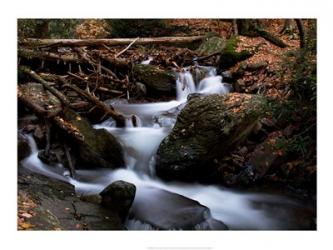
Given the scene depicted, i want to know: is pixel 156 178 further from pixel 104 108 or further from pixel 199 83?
pixel 199 83

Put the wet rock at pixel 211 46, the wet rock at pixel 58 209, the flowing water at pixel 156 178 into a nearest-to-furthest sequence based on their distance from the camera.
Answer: the wet rock at pixel 58 209, the flowing water at pixel 156 178, the wet rock at pixel 211 46

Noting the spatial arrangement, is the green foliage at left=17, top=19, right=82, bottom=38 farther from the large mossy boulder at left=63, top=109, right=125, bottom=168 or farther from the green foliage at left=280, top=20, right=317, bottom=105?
the green foliage at left=280, top=20, right=317, bottom=105

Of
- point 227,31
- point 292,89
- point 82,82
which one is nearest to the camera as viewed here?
point 292,89

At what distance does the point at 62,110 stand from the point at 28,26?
1095 mm

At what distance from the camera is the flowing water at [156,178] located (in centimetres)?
367

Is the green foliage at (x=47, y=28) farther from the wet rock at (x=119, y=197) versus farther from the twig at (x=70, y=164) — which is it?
the wet rock at (x=119, y=197)

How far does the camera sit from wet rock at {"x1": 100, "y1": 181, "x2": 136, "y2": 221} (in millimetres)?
3721

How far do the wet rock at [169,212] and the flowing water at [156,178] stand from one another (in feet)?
0.10

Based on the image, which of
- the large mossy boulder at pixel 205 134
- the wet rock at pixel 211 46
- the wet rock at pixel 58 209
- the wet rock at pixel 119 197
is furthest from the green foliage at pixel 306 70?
the wet rock at pixel 58 209

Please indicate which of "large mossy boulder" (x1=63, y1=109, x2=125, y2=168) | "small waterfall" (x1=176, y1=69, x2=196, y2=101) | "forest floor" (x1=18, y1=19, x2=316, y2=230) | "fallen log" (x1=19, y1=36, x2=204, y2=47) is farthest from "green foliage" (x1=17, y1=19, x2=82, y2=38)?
"small waterfall" (x1=176, y1=69, x2=196, y2=101)

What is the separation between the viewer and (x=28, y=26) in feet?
12.6

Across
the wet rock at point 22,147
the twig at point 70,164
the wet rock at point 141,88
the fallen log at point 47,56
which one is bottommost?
the twig at point 70,164
